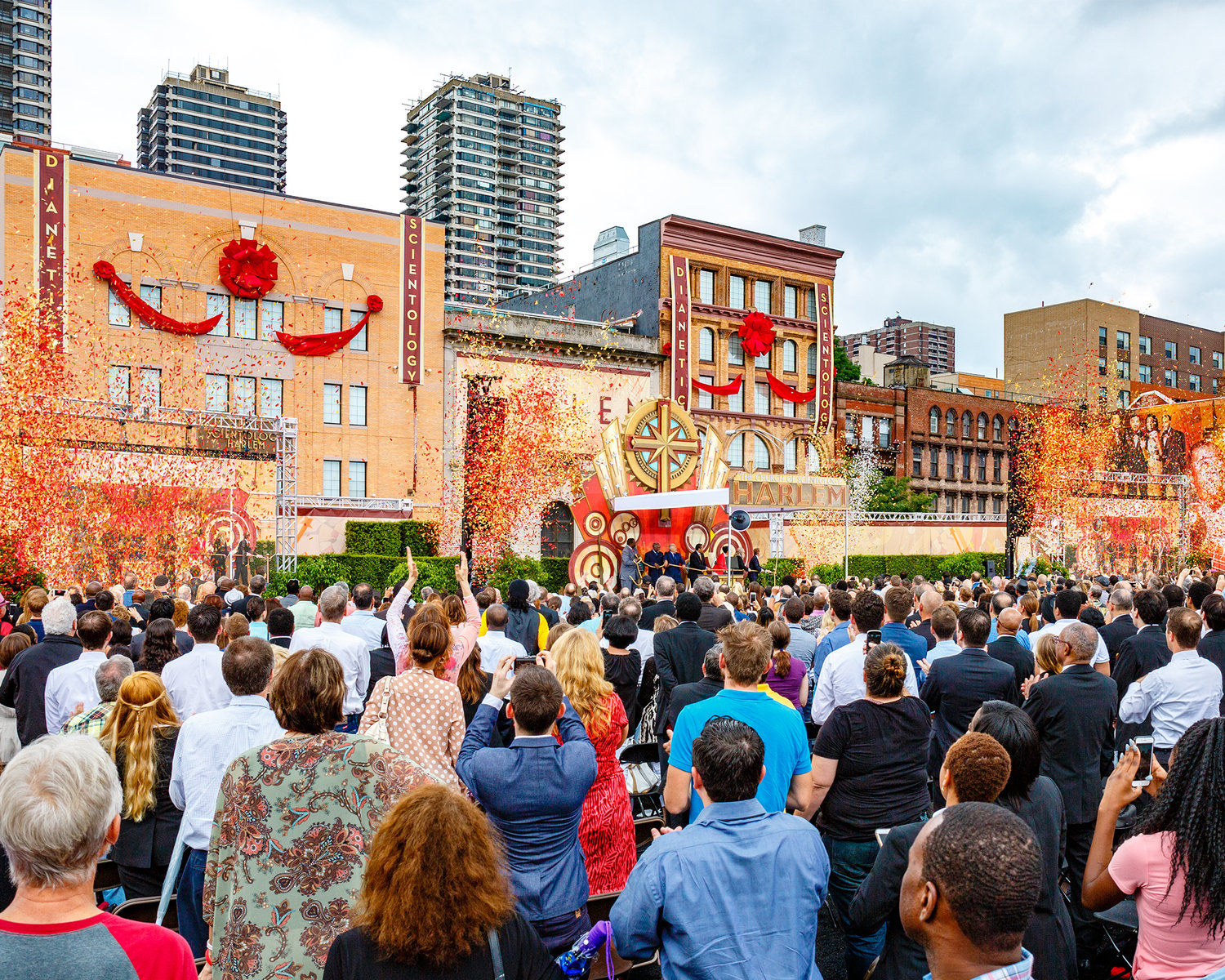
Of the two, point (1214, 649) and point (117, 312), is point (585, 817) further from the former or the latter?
point (117, 312)

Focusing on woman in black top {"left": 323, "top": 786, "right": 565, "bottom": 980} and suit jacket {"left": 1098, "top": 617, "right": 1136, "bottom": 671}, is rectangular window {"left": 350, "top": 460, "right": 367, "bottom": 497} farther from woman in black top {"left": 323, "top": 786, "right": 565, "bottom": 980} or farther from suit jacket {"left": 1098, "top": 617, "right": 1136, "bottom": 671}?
woman in black top {"left": 323, "top": 786, "right": 565, "bottom": 980}

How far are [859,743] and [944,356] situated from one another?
163346mm

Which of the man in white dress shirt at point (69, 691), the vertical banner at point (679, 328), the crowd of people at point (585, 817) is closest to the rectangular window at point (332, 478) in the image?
the vertical banner at point (679, 328)

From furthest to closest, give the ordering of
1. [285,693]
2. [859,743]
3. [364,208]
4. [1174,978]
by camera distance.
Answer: [364,208] < [859,743] < [285,693] < [1174,978]

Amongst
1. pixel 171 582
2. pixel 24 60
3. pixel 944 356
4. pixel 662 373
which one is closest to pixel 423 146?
pixel 24 60

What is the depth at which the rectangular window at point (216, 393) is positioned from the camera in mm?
27047

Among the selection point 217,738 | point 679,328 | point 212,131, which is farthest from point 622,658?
point 212,131

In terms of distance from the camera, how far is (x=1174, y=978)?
2.86 meters

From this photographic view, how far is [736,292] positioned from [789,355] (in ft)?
12.6

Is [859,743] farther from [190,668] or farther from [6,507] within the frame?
[6,507]

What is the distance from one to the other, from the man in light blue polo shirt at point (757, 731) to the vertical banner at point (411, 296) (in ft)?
89.1

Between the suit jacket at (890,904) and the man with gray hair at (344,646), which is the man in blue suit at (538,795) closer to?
the suit jacket at (890,904)

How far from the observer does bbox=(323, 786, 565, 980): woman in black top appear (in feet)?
7.52

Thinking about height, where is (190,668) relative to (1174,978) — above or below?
above
